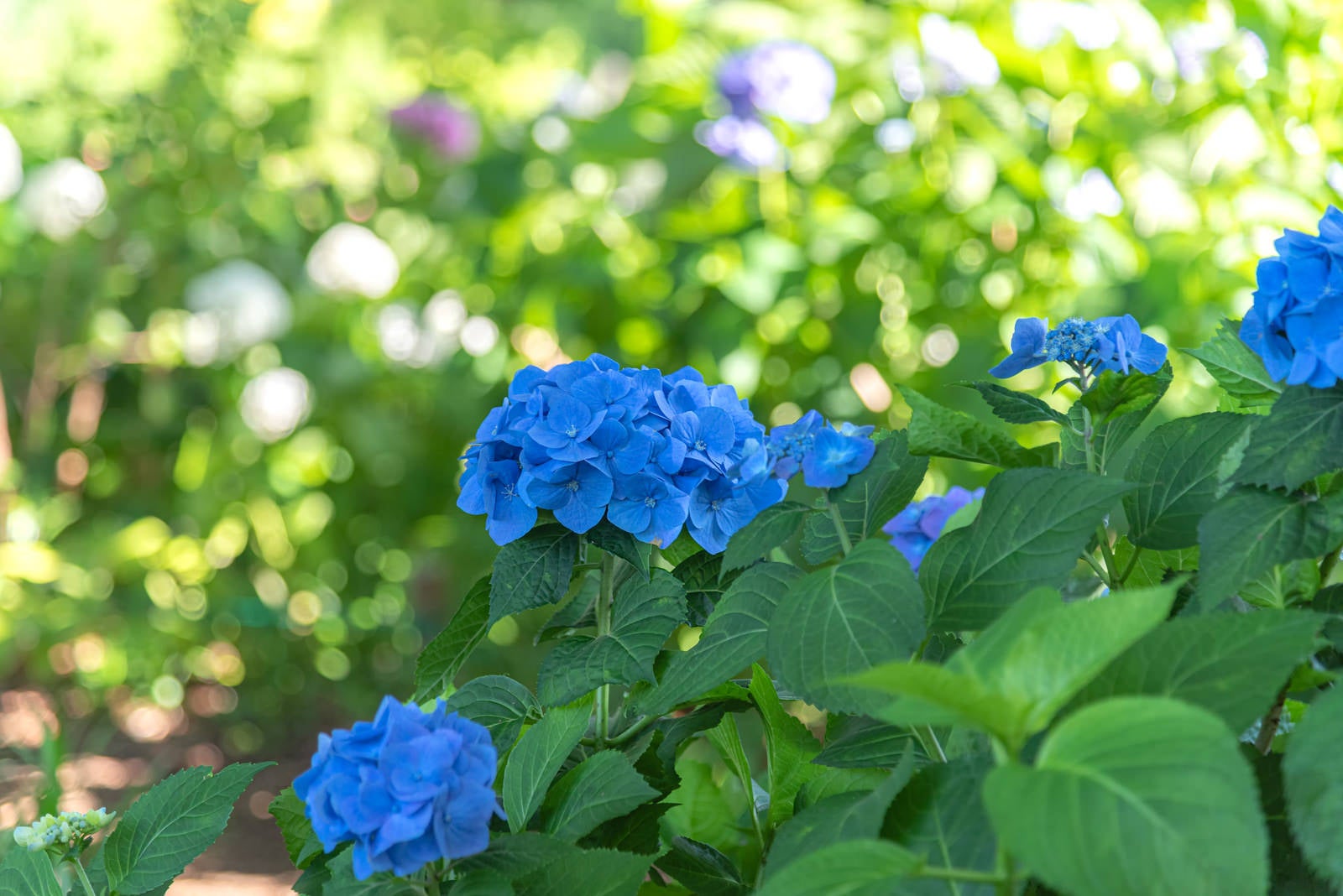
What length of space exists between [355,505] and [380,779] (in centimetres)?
224

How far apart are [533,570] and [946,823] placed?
0.29 metres

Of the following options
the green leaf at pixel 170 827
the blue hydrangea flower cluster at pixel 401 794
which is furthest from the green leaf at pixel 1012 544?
the green leaf at pixel 170 827

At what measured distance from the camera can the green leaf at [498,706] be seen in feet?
2.37

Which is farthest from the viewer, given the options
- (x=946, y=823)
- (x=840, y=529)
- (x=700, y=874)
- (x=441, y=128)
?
(x=441, y=128)

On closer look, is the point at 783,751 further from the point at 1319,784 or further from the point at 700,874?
the point at 1319,784

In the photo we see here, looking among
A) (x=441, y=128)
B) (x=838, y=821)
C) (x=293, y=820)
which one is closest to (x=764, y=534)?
(x=838, y=821)

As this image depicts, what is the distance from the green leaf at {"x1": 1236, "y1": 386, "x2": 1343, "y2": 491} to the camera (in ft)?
1.77

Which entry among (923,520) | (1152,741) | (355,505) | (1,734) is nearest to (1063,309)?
(923,520)

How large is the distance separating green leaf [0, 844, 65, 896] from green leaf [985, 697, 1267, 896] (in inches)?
22.2

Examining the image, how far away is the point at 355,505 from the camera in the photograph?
2.72 metres

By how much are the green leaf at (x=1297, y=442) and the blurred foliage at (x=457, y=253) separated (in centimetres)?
87

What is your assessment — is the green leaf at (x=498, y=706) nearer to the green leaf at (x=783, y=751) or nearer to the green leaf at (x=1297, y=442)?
the green leaf at (x=783, y=751)

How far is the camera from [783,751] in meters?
0.75

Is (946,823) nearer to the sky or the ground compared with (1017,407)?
nearer to the ground
